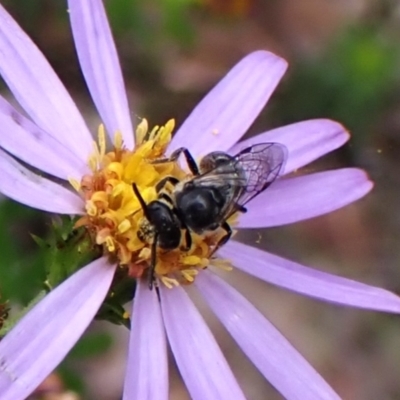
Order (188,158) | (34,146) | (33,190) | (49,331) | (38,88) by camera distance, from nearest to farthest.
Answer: (49,331)
(33,190)
(34,146)
(38,88)
(188,158)

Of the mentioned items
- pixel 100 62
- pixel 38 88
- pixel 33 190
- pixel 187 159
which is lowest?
pixel 187 159

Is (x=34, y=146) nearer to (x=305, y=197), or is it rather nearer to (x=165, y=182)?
(x=165, y=182)

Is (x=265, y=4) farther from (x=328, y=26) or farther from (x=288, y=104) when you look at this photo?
(x=288, y=104)

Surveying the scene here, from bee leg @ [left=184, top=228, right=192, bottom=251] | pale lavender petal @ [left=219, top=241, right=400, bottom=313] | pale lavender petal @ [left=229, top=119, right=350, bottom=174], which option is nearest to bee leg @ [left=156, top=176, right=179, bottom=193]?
bee leg @ [left=184, top=228, right=192, bottom=251]

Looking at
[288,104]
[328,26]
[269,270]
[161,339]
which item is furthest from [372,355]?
[161,339]

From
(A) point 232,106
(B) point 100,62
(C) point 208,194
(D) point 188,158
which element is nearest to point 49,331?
(C) point 208,194

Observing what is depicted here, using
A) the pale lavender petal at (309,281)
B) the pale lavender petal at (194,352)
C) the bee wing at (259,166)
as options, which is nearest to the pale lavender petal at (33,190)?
the pale lavender petal at (194,352)

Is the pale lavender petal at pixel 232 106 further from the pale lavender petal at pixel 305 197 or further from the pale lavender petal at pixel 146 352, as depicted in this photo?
the pale lavender petal at pixel 146 352
